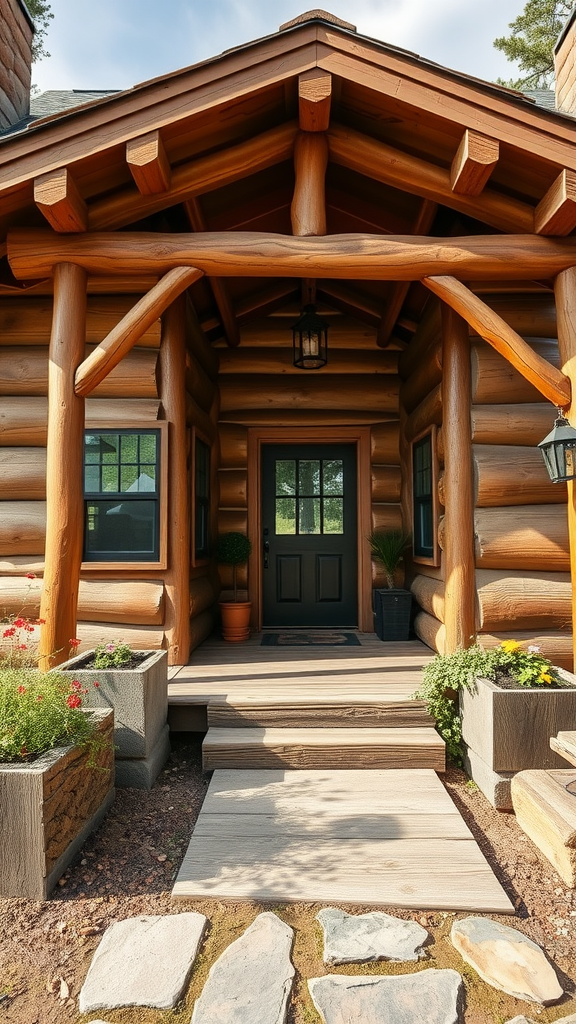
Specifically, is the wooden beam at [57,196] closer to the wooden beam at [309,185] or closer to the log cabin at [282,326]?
the log cabin at [282,326]

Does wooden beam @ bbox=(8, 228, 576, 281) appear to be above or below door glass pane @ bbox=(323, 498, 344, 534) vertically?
above

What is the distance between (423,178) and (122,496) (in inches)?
122

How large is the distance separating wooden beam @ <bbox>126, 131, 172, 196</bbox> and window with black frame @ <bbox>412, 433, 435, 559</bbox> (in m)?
2.95

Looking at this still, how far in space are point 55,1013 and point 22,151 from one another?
413 cm

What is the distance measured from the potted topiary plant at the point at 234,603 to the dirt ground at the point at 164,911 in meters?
2.80

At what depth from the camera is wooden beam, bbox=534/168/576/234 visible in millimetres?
3592

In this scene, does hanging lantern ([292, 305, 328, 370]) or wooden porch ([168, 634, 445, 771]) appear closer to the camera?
A: wooden porch ([168, 634, 445, 771])

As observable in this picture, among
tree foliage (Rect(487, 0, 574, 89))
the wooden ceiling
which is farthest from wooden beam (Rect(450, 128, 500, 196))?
tree foliage (Rect(487, 0, 574, 89))

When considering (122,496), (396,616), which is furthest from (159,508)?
(396,616)

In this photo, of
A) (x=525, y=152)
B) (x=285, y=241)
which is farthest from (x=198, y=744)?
(x=525, y=152)

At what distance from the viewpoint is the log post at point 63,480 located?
143 inches

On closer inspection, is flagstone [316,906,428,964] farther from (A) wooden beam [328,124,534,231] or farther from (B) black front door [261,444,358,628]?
(B) black front door [261,444,358,628]

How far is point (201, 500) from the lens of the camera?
232 inches

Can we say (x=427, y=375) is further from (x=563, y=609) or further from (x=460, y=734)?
(x=460, y=734)
